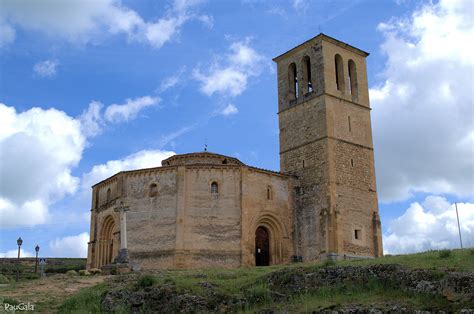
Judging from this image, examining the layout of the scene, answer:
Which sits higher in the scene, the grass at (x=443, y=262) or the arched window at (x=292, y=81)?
the arched window at (x=292, y=81)

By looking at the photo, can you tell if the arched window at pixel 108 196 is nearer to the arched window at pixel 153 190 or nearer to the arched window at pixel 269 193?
the arched window at pixel 153 190

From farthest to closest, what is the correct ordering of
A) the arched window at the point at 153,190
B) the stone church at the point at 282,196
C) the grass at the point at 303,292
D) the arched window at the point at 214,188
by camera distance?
1. the arched window at the point at 153,190
2. the arched window at the point at 214,188
3. the stone church at the point at 282,196
4. the grass at the point at 303,292

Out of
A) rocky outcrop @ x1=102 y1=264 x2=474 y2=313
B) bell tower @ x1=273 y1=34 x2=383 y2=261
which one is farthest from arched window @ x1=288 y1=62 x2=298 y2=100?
rocky outcrop @ x1=102 y1=264 x2=474 y2=313

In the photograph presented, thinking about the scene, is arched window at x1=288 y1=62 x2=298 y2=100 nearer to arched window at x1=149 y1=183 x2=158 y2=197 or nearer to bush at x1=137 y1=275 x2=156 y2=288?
arched window at x1=149 y1=183 x2=158 y2=197

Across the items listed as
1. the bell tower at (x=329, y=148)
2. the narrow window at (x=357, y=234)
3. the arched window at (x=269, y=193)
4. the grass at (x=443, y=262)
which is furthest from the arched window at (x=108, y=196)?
the grass at (x=443, y=262)

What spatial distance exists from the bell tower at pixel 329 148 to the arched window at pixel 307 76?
69 mm

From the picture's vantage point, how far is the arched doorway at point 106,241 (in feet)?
121

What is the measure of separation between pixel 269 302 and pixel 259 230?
56.5 ft

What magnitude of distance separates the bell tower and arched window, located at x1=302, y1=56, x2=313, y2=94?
69 millimetres

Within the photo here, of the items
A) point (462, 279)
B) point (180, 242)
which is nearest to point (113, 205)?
point (180, 242)

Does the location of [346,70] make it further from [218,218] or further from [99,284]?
[99,284]

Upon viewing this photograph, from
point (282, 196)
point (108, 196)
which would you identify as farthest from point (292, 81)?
point (108, 196)

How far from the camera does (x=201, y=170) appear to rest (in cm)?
3428

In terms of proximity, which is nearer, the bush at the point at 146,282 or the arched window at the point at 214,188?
the bush at the point at 146,282
